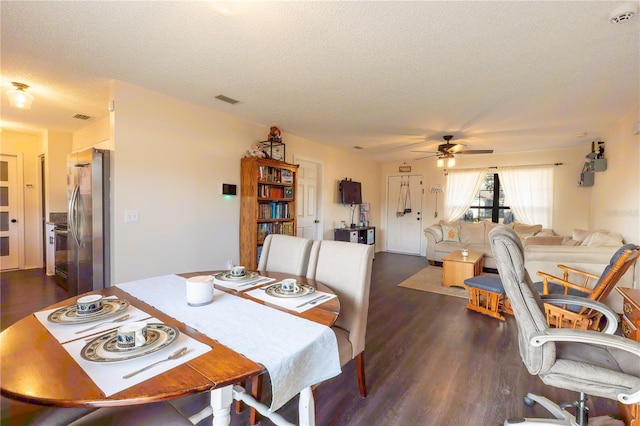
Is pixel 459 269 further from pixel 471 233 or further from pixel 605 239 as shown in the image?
pixel 471 233

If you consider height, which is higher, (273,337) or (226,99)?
(226,99)

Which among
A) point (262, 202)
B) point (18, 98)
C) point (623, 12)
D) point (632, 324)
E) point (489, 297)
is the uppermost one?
point (623, 12)

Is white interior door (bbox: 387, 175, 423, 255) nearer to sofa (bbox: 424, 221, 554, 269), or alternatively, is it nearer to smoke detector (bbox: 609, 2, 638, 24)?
sofa (bbox: 424, 221, 554, 269)

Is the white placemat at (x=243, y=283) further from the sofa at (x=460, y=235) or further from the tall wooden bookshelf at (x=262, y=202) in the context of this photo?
the sofa at (x=460, y=235)

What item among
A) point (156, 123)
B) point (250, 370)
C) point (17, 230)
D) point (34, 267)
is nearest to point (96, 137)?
point (156, 123)

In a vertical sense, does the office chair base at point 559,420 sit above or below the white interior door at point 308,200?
below

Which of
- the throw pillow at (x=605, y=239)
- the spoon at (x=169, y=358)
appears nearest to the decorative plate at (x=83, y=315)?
→ the spoon at (x=169, y=358)

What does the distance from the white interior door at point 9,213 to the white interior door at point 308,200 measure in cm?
497

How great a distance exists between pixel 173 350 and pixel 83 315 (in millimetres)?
527

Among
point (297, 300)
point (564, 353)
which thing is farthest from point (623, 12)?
point (297, 300)

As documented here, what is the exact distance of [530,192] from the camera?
602 cm

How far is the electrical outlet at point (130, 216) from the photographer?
9.60 ft

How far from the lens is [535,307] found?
1.42 m

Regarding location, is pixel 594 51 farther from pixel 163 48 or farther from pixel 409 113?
pixel 163 48
